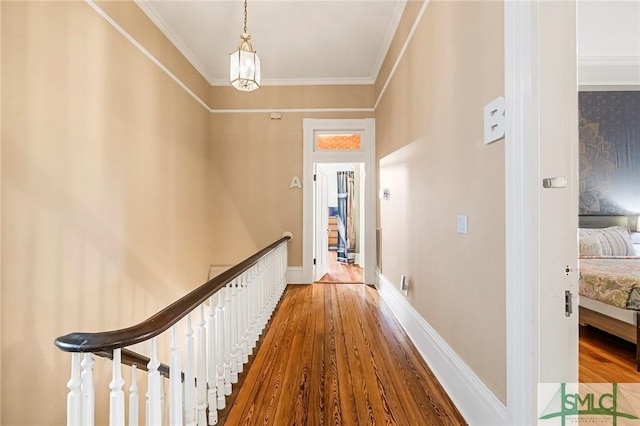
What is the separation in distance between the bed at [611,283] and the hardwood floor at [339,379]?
166cm

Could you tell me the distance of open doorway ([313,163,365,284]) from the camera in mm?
4734

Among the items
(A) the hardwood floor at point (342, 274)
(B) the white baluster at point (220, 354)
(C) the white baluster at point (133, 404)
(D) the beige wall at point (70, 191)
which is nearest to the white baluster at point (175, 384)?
(C) the white baluster at point (133, 404)

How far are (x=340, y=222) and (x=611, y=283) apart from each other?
196 inches

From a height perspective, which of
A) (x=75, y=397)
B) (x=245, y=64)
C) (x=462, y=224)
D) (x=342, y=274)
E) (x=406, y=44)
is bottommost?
(x=342, y=274)

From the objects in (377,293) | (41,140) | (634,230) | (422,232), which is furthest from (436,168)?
(634,230)

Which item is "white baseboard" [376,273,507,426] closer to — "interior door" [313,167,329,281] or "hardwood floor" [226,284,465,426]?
"hardwood floor" [226,284,465,426]

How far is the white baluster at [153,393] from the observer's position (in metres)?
0.98

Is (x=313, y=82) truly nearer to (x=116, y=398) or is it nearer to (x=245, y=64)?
(x=245, y=64)

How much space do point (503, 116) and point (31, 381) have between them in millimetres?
3080

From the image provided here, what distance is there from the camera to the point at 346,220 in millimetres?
6664

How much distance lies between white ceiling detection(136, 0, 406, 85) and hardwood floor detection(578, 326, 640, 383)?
3521 mm

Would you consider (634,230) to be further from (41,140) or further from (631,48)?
(41,140)

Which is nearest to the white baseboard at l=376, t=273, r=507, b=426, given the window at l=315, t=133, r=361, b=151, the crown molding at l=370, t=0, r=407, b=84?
the window at l=315, t=133, r=361, b=151

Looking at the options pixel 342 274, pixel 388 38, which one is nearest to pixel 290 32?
pixel 388 38
